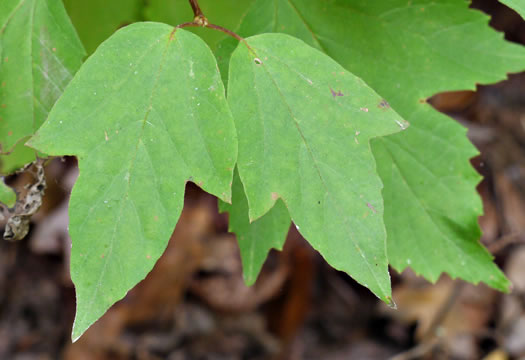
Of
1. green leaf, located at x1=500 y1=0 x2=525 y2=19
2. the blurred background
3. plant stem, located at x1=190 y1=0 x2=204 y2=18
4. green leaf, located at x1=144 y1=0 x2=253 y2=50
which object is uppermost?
plant stem, located at x1=190 y1=0 x2=204 y2=18

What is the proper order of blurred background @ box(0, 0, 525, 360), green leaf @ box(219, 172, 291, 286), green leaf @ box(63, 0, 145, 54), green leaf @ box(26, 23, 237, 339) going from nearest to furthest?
green leaf @ box(26, 23, 237, 339), green leaf @ box(219, 172, 291, 286), green leaf @ box(63, 0, 145, 54), blurred background @ box(0, 0, 525, 360)

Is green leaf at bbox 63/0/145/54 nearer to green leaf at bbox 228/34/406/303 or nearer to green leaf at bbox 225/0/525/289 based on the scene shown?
green leaf at bbox 225/0/525/289

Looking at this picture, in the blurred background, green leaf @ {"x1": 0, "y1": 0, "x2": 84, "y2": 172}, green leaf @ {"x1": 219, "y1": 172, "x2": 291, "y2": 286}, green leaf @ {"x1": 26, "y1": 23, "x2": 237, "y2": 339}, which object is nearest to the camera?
green leaf @ {"x1": 26, "y1": 23, "x2": 237, "y2": 339}

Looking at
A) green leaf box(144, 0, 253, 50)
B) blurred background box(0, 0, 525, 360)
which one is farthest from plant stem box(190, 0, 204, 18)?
blurred background box(0, 0, 525, 360)

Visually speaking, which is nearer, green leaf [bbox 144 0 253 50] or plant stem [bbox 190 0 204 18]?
plant stem [bbox 190 0 204 18]

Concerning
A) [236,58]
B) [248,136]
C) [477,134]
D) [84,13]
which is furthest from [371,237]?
[477,134]

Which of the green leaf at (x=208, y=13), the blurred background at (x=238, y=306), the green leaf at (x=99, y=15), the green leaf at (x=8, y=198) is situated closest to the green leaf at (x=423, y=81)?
the green leaf at (x=208, y=13)

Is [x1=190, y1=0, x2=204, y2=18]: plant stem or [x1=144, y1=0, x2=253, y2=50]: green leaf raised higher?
[x1=190, y1=0, x2=204, y2=18]: plant stem

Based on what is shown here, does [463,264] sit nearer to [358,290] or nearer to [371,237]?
[371,237]
